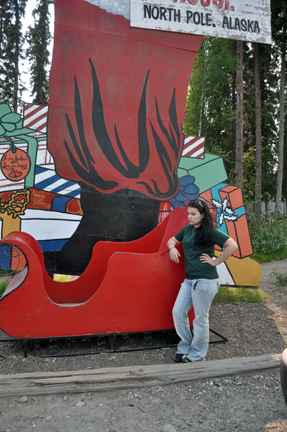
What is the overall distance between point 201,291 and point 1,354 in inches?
78.4

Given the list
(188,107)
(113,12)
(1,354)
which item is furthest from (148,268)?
(188,107)

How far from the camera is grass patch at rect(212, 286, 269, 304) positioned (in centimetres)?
509

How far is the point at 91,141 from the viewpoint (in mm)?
4719

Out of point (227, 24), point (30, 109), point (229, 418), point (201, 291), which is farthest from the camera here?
point (227, 24)

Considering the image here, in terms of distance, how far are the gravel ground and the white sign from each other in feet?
14.6

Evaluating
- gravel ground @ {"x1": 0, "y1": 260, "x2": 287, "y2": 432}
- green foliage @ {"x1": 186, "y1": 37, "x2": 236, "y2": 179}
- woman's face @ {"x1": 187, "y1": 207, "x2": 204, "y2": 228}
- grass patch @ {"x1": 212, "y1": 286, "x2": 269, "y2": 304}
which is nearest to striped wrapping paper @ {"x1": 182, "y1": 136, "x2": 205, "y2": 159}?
grass patch @ {"x1": 212, "y1": 286, "x2": 269, "y2": 304}

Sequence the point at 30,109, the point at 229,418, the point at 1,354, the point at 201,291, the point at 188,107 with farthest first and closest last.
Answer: the point at 188,107 < the point at 30,109 < the point at 1,354 < the point at 201,291 < the point at 229,418

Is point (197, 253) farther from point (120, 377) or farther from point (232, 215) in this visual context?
point (232, 215)

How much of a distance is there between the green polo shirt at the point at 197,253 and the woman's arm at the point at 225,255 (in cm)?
4

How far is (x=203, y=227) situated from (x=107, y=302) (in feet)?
3.84

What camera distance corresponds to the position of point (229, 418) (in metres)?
2.28

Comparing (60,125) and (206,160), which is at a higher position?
(60,125)

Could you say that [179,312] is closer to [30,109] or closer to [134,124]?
[134,124]

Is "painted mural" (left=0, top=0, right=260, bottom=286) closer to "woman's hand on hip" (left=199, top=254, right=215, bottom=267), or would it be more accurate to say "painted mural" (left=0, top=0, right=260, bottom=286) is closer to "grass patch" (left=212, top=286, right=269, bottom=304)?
"grass patch" (left=212, top=286, right=269, bottom=304)
